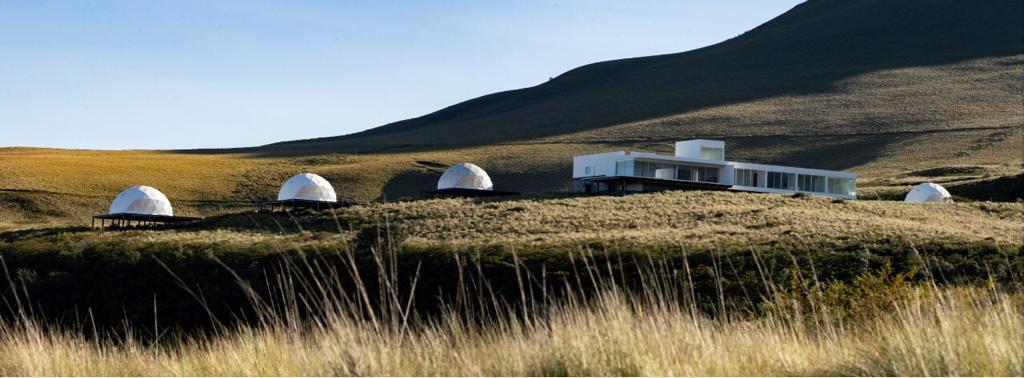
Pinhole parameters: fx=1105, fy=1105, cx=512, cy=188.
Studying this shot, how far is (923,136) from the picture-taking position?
11062 centimetres

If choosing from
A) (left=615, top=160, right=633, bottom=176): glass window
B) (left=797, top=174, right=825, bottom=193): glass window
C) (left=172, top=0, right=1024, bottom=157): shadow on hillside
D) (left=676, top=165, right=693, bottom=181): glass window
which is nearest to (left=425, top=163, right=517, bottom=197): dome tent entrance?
(left=615, top=160, right=633, bottom=176): glass window

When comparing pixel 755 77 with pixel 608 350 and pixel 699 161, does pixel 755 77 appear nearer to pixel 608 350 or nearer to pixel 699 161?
pixel 699 161

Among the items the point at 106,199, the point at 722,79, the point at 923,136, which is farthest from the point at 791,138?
the point at 106,199

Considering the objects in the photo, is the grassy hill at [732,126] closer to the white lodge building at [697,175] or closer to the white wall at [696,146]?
the white lodge building at [697,175]

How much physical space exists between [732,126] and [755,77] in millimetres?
37958

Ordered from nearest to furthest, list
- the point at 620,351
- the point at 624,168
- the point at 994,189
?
the point at 620,351
the point at 624,168
the point at 994,189

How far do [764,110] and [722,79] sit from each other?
3049 centimetres

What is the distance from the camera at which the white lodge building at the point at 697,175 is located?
73250 mm

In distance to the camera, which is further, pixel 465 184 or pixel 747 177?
pixel 747 177

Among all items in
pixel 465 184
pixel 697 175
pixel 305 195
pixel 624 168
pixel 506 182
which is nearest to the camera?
pixel 305 195

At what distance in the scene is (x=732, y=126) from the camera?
124 metres

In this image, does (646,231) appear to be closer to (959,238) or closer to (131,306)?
(959,238)

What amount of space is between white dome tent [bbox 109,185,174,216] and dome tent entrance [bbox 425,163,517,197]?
17.9 m

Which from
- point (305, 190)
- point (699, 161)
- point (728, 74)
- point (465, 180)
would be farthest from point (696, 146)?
A: point (728, 74)
